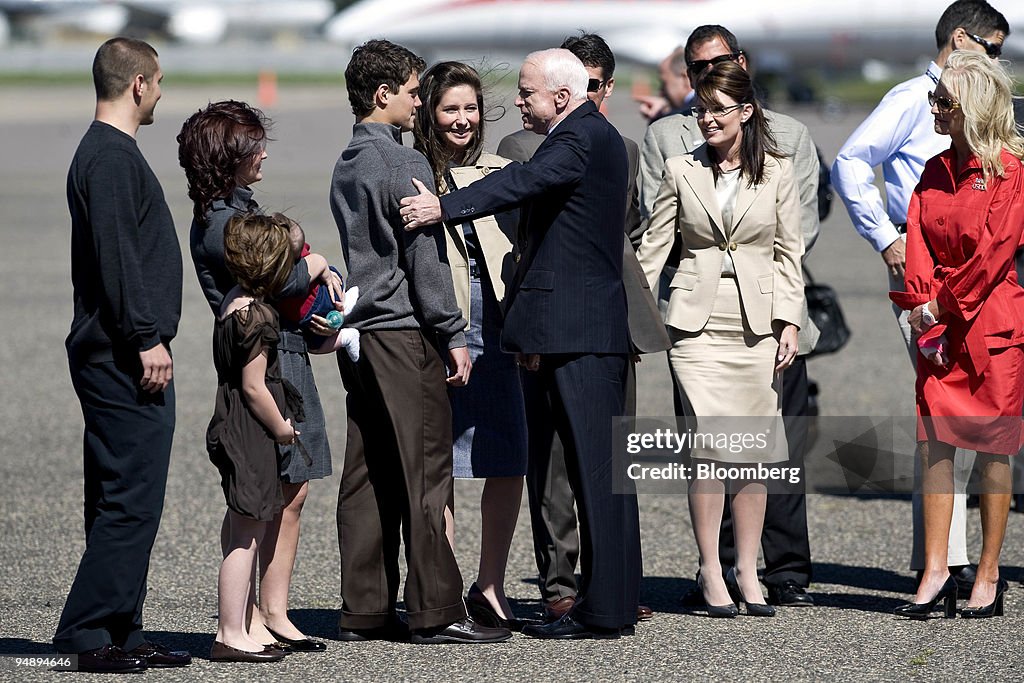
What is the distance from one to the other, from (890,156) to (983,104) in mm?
966

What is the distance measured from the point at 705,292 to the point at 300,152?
24.9 meters

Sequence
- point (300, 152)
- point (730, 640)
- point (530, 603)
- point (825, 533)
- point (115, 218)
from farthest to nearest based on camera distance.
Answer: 1. point (300, 152)
2. point (825, 533)
3. point (530, 603)
4. point (730, 640)
5. point (115, 218)

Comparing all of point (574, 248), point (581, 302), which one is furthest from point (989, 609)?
point (574, 248)

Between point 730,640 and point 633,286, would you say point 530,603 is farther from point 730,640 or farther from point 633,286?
point 633,286

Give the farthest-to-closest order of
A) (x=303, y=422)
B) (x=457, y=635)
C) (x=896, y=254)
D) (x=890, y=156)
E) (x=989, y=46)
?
(x=890, y=156), (x=989, y=46), (x=896, y=254), (x=457, y=635), (x=303, y=422)

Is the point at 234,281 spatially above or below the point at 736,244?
below

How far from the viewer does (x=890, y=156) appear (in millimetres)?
6039

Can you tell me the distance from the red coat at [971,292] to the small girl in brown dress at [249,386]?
90.5 inches

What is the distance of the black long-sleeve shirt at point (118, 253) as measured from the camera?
4348 millimetres

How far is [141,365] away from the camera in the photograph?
4.45 metres

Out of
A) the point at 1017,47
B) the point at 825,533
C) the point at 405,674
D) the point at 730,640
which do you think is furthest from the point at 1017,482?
the point at 1017,47

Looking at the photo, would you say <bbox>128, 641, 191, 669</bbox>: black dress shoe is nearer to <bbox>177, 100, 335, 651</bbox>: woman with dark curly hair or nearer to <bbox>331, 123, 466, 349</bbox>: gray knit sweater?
<bbox>177, 100, 335, 651</bbox>: woman with dark curly hair

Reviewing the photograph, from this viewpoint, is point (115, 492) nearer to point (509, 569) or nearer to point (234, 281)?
point (234, 281)

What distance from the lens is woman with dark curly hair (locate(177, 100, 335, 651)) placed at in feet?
15.1
